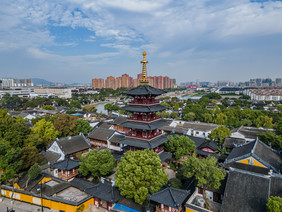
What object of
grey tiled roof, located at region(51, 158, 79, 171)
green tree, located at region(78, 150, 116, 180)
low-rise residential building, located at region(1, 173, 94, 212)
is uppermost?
green tree, located at region(78, 150, 116, 180)

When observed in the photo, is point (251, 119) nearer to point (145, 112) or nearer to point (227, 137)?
point (227, 137)

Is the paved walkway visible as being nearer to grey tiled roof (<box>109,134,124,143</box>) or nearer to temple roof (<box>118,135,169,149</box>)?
temple roof (<box>118,135,169,149</box>)

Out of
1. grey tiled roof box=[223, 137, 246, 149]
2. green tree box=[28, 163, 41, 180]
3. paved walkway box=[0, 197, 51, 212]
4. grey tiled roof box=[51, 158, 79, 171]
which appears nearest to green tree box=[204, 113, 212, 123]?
grey tiled roof box=[223, 137, 246, 149]

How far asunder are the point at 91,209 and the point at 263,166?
19198 mm

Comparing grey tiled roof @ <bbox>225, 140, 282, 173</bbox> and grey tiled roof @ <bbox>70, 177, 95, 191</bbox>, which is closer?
grey tiled roof @ <bbox>70, 177, 95, 191</bbox>

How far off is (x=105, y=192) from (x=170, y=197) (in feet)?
21.0

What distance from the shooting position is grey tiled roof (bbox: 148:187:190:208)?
14.4 m

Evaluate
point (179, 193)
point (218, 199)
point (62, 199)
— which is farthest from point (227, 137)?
point (62, 199)

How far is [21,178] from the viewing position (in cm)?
2167

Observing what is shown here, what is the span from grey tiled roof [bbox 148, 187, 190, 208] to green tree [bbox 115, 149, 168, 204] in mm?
565

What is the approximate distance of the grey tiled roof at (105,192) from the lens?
53.7ft

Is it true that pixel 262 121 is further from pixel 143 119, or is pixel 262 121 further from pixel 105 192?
pixel 105 192

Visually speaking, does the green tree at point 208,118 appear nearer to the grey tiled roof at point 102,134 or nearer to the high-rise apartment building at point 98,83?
the grey tiled roof at point 102,134

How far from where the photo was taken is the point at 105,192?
55.9 feet
